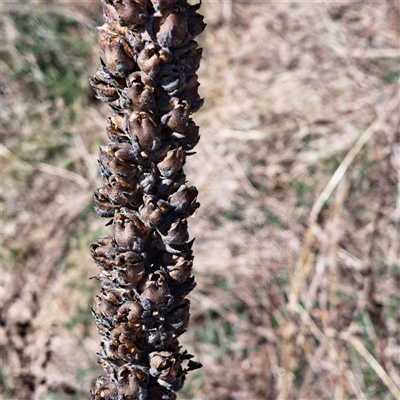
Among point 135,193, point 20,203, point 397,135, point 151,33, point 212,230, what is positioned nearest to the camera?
point 151,33

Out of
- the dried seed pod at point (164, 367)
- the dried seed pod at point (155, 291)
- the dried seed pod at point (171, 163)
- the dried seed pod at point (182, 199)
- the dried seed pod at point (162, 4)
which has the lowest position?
the dried seed pod at point (164, 367)

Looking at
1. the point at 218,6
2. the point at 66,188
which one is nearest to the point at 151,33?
the point at 66,188

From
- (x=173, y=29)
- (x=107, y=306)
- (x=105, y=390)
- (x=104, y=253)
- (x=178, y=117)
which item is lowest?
(x=105, y=390)

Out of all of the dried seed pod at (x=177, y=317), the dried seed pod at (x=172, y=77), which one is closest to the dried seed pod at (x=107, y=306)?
the dried seed pod at (x=177, y=317)

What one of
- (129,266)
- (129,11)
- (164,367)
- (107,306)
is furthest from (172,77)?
(164,367)

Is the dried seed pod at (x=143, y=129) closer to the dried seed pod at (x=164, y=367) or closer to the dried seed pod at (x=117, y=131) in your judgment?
the dried seed pod at (x=117, y=131)

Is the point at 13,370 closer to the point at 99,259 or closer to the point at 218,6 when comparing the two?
the point at 99,259

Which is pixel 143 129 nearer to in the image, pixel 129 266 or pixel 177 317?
pixel 129 266
